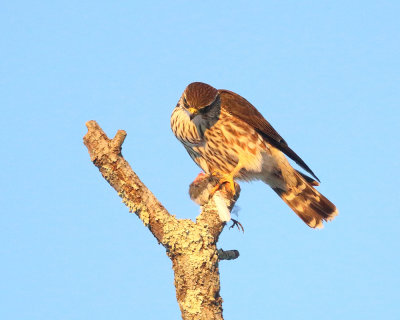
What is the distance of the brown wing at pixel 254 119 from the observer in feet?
17.7

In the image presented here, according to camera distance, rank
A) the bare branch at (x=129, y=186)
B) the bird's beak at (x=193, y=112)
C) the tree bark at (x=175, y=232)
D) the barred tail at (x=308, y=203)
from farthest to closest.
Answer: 1. the barred tail at (x=308, y=203)
2. the bird's beak at (x=193, y=112)
3. the bare branch at (x=129, y=186)
4. the tree bark at (x=175, y=232)

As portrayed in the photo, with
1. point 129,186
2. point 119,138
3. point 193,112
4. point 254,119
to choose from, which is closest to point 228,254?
point 129,186

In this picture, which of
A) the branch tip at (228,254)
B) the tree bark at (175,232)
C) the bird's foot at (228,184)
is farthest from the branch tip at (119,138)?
the bird's foot at (228,184)

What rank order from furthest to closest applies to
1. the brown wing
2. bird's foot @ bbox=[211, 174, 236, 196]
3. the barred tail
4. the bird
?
the barred tail, the brown wing, the bird, bird's foot @ bbox=[211, 174, 236, 196]

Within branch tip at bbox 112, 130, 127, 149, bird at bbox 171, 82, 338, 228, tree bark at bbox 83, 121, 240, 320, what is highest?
bird at bbox 171, 82, 338, 228

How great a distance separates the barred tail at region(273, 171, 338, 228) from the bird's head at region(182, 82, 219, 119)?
1.16 metres

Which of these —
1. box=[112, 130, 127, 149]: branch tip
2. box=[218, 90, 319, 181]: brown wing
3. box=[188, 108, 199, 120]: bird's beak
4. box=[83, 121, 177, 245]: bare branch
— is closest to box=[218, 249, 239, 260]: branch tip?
box=[83, 121, 177, 245]: bare branch

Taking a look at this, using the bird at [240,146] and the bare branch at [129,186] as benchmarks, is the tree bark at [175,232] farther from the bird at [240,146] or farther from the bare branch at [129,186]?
the bird at [240,146]

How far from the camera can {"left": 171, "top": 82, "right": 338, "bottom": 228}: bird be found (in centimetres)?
520

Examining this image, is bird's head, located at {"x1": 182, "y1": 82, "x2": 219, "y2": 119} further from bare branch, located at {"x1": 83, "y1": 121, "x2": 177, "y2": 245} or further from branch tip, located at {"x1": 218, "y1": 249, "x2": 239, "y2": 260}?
bare branch, located at {"x1": 83, "y1": 121, "x2": 177, "y2": 245}

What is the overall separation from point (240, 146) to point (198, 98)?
610mm

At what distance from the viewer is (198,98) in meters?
4.98

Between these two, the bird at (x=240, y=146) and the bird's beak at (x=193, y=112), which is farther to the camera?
the bird at (x=240, y=146)

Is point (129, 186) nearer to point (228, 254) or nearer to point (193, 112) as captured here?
point (228, 254)
